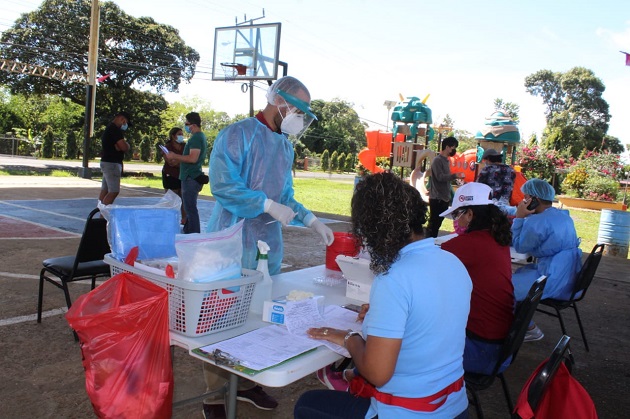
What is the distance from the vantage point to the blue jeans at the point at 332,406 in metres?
1.58

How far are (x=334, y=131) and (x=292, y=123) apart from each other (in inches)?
1956

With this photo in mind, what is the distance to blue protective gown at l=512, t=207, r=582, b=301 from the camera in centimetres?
360

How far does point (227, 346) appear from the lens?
152cm

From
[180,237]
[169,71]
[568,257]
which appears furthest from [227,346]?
[169,71]

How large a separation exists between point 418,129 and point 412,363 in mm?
13072

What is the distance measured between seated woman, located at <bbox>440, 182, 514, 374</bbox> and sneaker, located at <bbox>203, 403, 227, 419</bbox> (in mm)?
1230

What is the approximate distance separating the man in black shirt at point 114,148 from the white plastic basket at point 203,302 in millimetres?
5999

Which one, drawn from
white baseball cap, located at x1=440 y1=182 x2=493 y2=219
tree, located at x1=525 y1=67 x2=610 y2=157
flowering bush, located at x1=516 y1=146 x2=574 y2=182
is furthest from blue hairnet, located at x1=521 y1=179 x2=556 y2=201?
tree, located at x1=525 y1=67 x2=610 y2=157

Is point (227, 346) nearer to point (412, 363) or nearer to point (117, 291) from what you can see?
point (117, 291)

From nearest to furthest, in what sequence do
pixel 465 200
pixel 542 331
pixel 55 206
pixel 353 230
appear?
pixel 353 230, pixel 465 200, pixel 542 331, pixel 55 206

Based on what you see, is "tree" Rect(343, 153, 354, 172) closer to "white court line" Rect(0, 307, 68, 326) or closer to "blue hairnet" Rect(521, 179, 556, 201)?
"blue hairnet" Rect(521, 179, 556, 201)

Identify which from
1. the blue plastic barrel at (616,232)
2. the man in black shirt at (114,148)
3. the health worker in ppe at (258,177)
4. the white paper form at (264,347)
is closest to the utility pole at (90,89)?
the man in black shirt at (114,148)

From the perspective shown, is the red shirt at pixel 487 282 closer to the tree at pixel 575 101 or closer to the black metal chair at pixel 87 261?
the black metal chair at pixel 87 261

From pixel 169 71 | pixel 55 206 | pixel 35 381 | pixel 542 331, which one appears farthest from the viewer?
pixel 169 71
